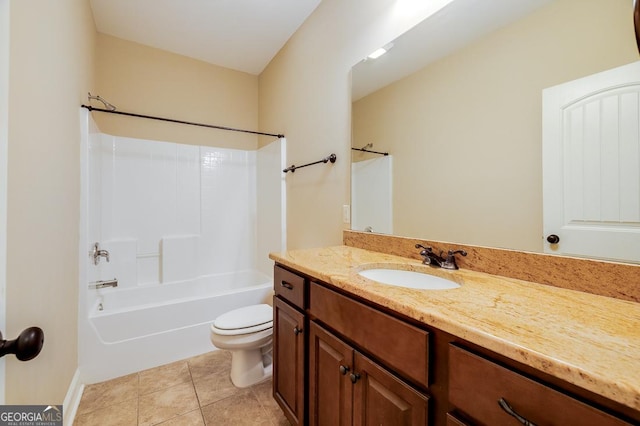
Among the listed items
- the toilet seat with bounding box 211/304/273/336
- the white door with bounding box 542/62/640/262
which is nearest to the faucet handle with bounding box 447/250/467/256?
the white door with bounding box 542/62/640/262

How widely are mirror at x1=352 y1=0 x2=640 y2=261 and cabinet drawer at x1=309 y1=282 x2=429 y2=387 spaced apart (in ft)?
1.82

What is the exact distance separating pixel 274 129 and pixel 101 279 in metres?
2.02

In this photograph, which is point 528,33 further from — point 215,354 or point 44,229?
point 215,354

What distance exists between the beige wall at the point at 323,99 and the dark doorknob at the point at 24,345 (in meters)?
1.41

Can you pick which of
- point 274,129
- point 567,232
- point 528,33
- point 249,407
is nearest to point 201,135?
point 274,129

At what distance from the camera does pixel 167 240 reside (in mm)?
2561

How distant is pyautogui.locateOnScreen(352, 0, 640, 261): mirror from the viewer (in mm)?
819

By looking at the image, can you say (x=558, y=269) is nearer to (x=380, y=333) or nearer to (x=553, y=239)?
(x=553, y=239)

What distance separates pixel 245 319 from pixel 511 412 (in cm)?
153

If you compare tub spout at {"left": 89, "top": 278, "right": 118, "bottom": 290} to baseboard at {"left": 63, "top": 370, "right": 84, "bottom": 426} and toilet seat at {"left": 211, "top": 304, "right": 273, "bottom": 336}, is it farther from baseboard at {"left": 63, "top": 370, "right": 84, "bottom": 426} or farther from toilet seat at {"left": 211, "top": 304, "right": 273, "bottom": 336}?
toilet seat at {"left": 211, "top": 304, "right": 273, "bottom": 336}

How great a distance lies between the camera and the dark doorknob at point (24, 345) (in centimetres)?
51

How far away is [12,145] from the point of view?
866mm

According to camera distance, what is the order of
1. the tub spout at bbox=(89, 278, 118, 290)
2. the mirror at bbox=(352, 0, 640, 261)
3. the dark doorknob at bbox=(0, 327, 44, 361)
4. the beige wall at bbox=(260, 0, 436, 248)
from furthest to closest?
the tub spout at bbox=(89, 278, 118, 290) → the beige wall at bbox=(260, 0, 436, 248) → the mirror at bbox=(352, 0, 640, 261) → the dark doorknob at bbox=(0, 327, 44, 361)

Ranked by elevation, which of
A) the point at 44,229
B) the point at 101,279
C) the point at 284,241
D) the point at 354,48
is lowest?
the point at 101,279
